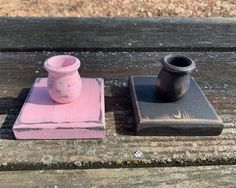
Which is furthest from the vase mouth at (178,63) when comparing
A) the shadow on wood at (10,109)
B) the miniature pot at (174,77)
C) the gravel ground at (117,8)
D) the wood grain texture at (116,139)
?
the gravel ground at (117,8)

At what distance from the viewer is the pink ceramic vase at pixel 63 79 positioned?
77cm

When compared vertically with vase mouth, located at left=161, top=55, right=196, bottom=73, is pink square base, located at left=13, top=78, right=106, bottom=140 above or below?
below

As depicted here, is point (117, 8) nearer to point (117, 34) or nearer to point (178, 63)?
point (117, 34)

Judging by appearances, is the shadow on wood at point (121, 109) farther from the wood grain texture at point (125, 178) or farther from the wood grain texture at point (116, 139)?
the wood grain texture at point (125, 178)

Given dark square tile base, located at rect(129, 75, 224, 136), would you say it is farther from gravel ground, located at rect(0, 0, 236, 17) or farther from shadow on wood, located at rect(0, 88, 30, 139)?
gravel ground, located at rect(0, 0, 236, 17)

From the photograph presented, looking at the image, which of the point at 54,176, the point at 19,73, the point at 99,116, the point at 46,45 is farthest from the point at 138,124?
the point at 46,45

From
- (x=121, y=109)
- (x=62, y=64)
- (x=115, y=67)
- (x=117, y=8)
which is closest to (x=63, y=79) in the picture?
(x=62, y=64)

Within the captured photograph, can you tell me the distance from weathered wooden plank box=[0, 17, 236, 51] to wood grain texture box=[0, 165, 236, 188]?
0.54 m

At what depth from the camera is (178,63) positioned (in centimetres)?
81

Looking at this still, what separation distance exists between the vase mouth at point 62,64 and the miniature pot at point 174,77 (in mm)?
176

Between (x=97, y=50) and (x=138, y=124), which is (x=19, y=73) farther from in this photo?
(x=138, y=124)

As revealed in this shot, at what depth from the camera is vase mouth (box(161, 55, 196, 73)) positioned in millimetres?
767

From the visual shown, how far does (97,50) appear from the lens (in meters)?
1.16

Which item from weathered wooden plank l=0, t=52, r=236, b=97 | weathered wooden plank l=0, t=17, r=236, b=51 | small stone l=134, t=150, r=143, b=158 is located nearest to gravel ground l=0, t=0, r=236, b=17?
weathered wooden plank l=0, t=17, r=236, b=51
